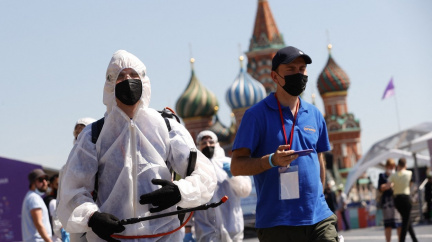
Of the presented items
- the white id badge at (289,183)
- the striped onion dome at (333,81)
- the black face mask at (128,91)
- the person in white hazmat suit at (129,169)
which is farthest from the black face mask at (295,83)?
the striped onion dome at (333,81)

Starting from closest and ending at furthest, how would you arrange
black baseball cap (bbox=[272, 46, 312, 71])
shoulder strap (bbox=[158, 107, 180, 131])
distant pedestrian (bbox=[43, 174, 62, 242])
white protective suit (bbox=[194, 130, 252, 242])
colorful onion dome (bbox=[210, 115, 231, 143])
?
1. shoulder strap (bbox=[158, 107, 180, 131])
2. black baseball cap (bbox=[272, 46, 312, 71])
3. distant pedestrian (bbox=[43, 174, 62, 242])
4. white protective suit (bbox=[194, 130, 252, 242])
5. colorful onion dome (bbox=[210, 115, 231, 143])

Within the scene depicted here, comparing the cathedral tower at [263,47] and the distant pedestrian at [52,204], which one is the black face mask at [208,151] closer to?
the distant pedestrian at [52,204]

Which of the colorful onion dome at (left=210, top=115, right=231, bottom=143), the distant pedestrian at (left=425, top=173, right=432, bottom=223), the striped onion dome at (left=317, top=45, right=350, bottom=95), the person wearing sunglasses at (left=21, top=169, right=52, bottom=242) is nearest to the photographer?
the person wearing sunglasses at (left=21, top=169, right=52, bottom=242)

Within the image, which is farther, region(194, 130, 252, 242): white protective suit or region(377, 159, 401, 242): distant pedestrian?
region(377, 159, 401, 242): distant pedestrian

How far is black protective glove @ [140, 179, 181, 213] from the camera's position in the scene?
4.73m

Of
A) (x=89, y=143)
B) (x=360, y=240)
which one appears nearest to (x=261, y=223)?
(x=89, y=143)

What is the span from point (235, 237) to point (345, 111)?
254ft

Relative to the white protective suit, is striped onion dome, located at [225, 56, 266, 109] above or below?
above

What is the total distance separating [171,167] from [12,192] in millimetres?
11891

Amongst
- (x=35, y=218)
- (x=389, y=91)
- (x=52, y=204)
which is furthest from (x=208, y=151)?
(x=389, y=91)

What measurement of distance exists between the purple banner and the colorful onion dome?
2440 inches

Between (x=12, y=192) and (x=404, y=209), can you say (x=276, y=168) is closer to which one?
(x=404, y=209)

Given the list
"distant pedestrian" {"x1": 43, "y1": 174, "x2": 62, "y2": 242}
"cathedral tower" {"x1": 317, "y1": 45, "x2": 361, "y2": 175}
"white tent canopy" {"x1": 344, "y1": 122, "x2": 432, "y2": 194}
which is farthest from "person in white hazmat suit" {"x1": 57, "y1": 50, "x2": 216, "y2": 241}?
"cathedral tower" {"x1": 317, "y1": 45, "x2": 361, "y2": 175}

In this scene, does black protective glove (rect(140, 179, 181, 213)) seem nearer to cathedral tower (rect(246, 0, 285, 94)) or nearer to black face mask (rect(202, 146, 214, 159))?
black face mask (rect(202, 146, 214, 159))
